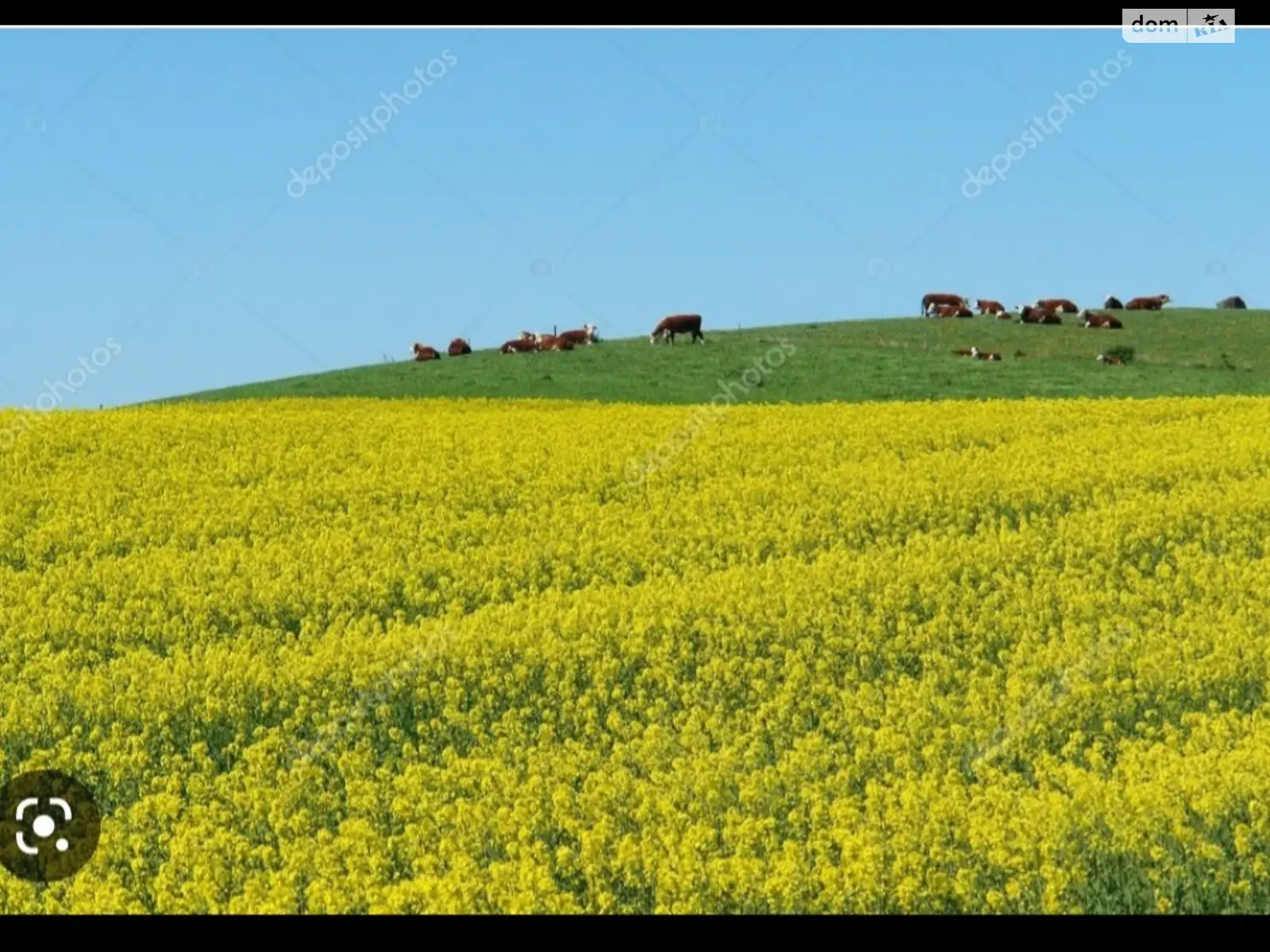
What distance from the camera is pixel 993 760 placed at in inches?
442

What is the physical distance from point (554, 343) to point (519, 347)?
2305mm

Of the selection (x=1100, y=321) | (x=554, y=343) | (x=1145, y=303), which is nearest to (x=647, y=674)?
(x=554, y=343)

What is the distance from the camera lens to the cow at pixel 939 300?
7088 centimetres

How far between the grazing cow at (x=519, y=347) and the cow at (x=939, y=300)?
21396 millimetres

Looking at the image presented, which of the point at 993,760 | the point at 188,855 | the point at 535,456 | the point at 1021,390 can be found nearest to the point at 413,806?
the point at 188,855

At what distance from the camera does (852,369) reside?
1705 inches

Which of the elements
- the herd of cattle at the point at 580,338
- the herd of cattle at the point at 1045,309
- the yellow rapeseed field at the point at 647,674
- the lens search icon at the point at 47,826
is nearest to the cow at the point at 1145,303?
the herd of cattle at the point at 1045,309

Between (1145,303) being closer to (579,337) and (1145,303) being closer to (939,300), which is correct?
(939,300)

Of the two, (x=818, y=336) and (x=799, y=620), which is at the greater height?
(x=818, y=336)

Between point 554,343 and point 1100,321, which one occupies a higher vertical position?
point 1100,321

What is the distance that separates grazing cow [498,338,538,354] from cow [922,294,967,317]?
21.4 meters

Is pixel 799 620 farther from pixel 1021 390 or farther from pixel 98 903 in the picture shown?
pixel 1021 390

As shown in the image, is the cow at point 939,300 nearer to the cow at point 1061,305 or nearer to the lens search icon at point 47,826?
the cow at point 1061,305

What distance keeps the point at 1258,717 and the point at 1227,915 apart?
12.8 feet
